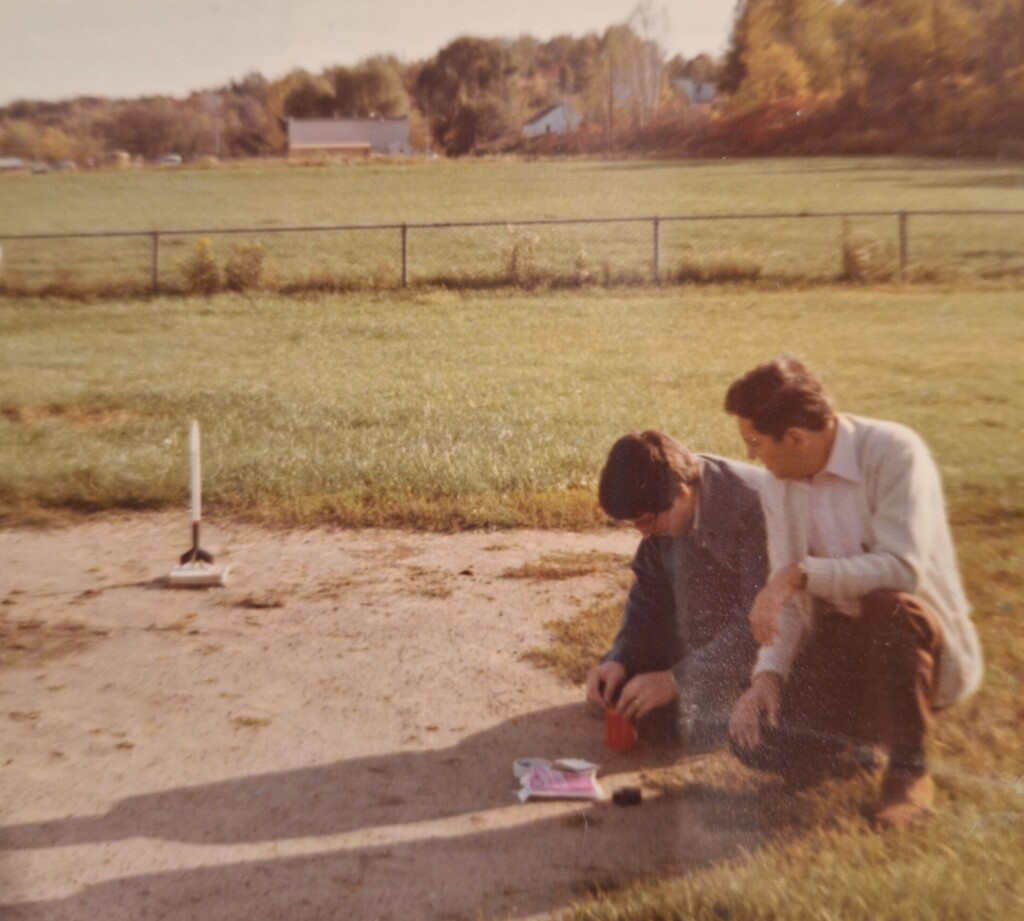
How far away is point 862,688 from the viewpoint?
8.93ft

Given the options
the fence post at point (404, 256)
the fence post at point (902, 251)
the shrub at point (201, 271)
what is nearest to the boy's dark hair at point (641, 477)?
the fence post at point (902, 251)

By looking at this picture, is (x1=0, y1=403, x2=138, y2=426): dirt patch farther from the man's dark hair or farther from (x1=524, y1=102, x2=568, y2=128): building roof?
the man's dark hair

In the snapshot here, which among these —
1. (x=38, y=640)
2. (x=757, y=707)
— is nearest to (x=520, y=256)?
(x=38, y=640)

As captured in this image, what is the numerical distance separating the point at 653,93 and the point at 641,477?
1.88 m

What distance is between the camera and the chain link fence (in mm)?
5145

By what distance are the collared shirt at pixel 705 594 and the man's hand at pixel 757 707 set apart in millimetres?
314

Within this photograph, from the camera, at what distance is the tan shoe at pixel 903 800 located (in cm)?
263

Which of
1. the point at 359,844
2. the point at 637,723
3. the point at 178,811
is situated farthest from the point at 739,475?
the point at 178,811

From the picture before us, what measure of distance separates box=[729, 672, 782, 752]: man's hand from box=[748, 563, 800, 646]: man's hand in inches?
3.7

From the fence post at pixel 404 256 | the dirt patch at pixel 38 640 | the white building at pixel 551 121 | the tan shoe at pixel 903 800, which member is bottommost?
the tan shoe at pixel 903 800

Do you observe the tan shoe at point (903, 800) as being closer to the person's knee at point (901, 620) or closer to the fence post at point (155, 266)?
the person's knee at point (901, 620)

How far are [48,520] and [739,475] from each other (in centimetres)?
364

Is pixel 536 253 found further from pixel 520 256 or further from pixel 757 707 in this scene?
pixel 757 707

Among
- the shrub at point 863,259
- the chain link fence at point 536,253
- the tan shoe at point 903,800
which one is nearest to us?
the tan shoe at point 903,800
